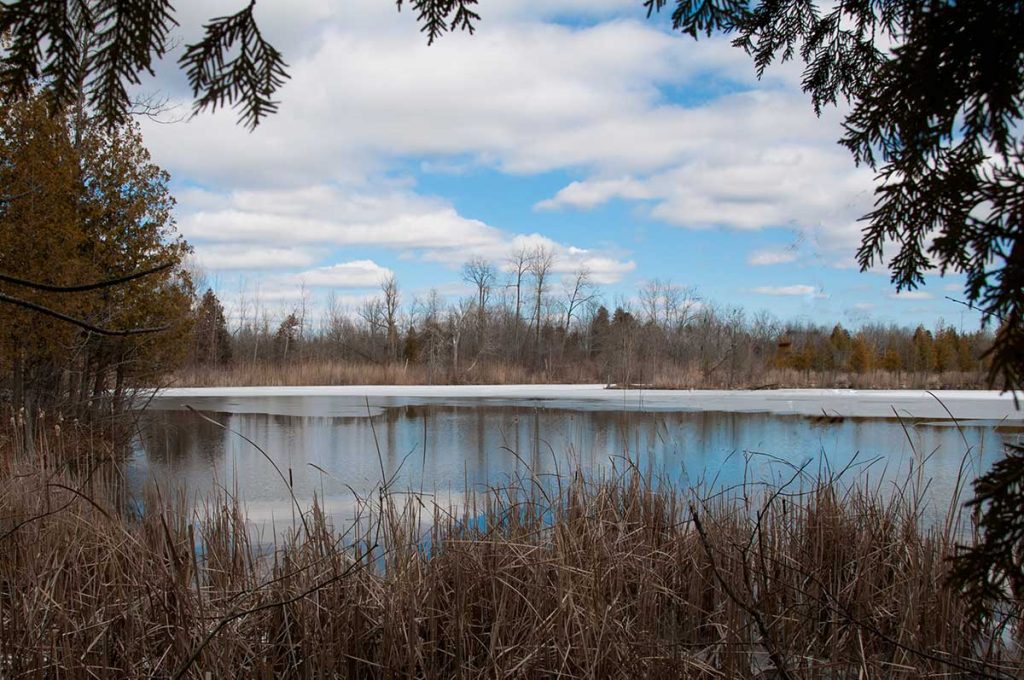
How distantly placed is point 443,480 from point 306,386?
16358 mm

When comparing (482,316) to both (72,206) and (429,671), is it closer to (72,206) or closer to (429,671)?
(72,206)

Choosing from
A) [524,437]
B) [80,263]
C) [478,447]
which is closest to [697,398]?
[524,437]

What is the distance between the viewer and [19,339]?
738 cm

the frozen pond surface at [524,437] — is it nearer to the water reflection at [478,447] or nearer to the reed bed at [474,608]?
the water reflection at [478,447]

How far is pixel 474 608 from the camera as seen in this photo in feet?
10.5

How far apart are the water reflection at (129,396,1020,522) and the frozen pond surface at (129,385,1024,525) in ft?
0.11

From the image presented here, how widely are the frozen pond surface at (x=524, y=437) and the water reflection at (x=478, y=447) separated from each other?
3 cm

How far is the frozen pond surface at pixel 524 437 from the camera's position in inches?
241

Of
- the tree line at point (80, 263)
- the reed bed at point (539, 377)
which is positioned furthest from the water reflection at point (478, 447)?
the reed bed at point (539, 377)

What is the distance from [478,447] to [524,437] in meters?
1.20

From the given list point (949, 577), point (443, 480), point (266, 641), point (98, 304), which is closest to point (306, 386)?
point (98, 304)

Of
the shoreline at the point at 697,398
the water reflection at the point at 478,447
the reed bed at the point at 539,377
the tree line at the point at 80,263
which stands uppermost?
the tree line at the point at 80,263

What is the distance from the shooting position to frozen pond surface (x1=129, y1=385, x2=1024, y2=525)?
6109mm

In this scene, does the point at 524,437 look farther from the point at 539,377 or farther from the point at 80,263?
the point at 539,377
